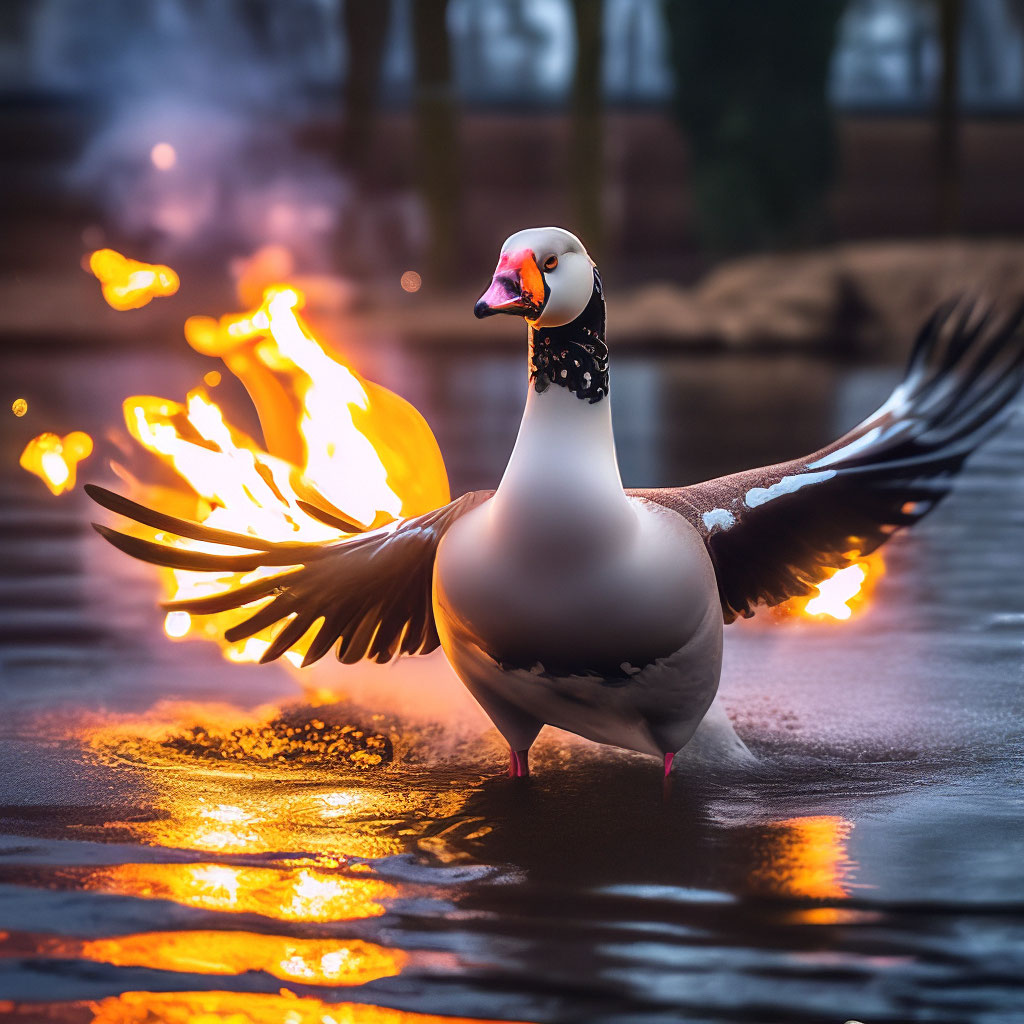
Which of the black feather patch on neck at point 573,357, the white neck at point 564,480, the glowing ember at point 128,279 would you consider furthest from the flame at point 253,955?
the glowing ember at point 128,279

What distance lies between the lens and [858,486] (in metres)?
3.57

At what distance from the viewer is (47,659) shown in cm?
505

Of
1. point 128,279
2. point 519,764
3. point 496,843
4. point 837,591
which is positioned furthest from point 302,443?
point 837,591

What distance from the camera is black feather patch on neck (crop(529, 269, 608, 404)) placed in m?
3.28

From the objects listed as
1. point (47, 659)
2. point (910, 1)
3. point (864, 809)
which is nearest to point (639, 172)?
point (910, 1)

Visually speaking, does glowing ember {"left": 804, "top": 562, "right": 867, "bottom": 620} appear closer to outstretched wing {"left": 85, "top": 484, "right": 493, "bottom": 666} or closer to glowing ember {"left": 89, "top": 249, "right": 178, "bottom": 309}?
outstretched wing {"left": 85, "top": 484, "right": 493, "bottom": 666}

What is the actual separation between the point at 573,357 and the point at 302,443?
139 centimetres

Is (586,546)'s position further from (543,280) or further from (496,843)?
(496,843)

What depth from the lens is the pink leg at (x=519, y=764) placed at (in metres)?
3.78

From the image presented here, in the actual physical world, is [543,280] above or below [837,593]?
above

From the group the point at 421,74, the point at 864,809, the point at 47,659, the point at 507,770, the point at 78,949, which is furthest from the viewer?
the point at 421,74

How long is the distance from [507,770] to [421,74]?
14929 mm

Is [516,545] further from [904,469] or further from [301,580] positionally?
[904,469]

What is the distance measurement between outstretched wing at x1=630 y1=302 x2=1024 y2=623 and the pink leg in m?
0.67
